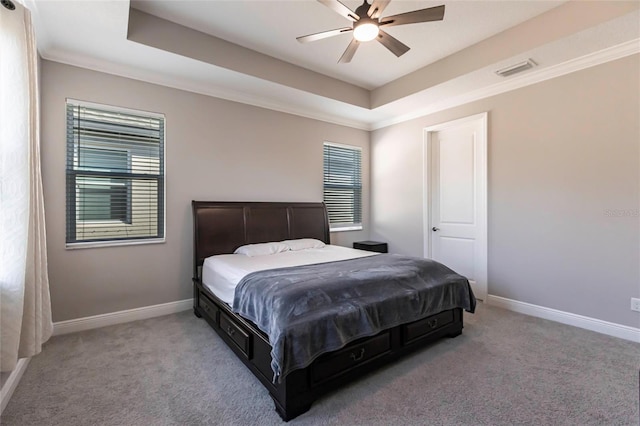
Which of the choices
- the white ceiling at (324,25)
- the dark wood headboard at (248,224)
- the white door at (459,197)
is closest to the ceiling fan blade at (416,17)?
the white ceiling at (324,25)

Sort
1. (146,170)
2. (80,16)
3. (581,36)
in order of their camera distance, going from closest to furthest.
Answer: (80,16)
(581,36)
(146,170)

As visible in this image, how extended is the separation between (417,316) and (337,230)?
2707 mm

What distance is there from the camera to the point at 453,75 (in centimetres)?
347

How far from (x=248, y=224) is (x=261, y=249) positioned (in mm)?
522

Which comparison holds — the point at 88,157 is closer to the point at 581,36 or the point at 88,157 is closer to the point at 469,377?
the point at 469,377

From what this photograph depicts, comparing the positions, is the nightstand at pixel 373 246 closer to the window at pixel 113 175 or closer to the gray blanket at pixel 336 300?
the gray blanket at pixel 336 300

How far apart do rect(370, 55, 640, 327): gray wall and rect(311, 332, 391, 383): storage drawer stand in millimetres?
2285

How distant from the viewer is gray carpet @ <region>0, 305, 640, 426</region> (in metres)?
1.75

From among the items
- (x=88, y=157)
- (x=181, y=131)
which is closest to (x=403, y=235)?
(x=181, y=131)

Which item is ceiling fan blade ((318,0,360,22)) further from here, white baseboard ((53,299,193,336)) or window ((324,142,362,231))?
white baseboard ((53,299,193,336))

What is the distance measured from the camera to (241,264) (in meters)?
2.82

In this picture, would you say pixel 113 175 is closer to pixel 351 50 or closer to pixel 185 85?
pixel 185 85

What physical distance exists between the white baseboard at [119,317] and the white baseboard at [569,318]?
153 inches

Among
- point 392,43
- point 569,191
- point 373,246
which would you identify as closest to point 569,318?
point 569,191
